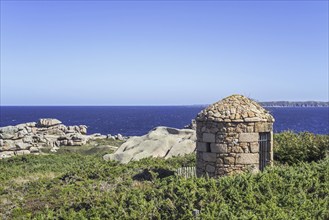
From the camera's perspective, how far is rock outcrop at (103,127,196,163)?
2861 cm

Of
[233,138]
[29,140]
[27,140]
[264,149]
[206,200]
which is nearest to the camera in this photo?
[206,200]

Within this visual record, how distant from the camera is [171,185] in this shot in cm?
1153

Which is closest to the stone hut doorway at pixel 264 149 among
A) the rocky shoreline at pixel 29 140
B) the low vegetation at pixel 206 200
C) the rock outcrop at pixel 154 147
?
the low vegetation at pixel 206 200

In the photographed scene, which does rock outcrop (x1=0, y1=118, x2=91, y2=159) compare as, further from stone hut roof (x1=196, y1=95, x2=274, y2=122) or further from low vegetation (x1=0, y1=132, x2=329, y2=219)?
stone hut roof (x1=196, y1=95, x2=274, y2=122)

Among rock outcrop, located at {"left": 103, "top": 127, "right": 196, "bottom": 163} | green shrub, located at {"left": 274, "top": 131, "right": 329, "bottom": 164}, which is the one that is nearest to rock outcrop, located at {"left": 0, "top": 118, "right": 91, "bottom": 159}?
rock outcrop, located at {"left": 103, "top": 127, "right": 196, "bottom": 163}

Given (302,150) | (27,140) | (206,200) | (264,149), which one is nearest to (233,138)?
(264,149)

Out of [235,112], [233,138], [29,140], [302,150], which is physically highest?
[235,112]

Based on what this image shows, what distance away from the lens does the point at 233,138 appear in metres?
15.8

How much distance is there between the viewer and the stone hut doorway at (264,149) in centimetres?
1647

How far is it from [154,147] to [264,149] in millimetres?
14173

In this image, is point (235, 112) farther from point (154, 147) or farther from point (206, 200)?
point (154, 147)

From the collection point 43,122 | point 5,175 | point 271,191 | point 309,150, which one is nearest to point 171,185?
point 271,191

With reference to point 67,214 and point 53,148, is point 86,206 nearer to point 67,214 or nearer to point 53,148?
point 67,214

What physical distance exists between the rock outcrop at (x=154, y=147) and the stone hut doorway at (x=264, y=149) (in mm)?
11709
